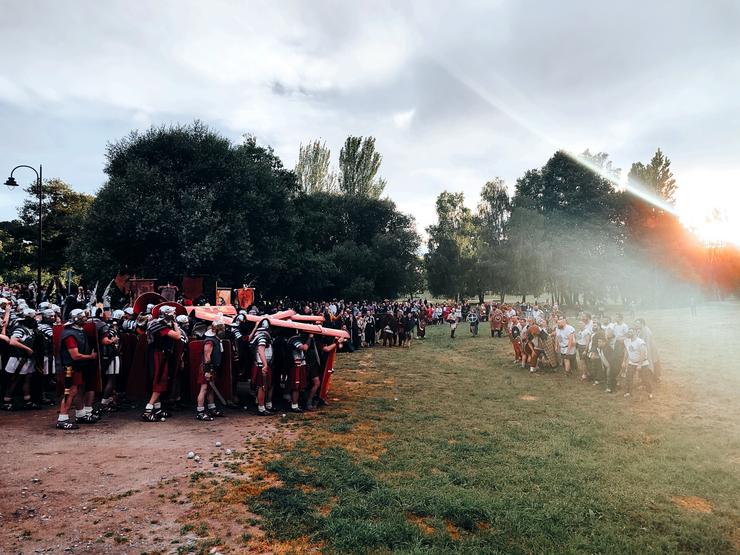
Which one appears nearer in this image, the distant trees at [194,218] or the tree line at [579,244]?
the distant trees at [194,218]

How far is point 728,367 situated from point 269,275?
25.8 metres

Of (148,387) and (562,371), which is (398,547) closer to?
(148,387)

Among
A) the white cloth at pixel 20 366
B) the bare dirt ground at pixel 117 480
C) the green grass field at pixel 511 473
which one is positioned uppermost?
the white cloth at pixel 20 366

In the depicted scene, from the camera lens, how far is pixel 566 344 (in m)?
15.1

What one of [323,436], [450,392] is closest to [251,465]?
[323,436]

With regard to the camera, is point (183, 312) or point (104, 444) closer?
point (104, 444)

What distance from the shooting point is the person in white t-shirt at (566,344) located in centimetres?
1494

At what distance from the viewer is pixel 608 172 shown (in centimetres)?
5784

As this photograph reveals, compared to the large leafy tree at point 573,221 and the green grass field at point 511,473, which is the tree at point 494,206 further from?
the green grass field at point 511,473

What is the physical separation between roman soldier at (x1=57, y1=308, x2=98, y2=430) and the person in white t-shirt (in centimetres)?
1318

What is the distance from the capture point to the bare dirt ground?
4652 mm

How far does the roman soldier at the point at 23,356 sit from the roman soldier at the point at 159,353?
8.62 feet

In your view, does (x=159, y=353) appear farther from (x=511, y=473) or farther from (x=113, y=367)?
(x=511, y=473)

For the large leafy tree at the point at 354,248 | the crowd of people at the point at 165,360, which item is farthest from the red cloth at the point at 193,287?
the large leafy tree at the point at 354,248
